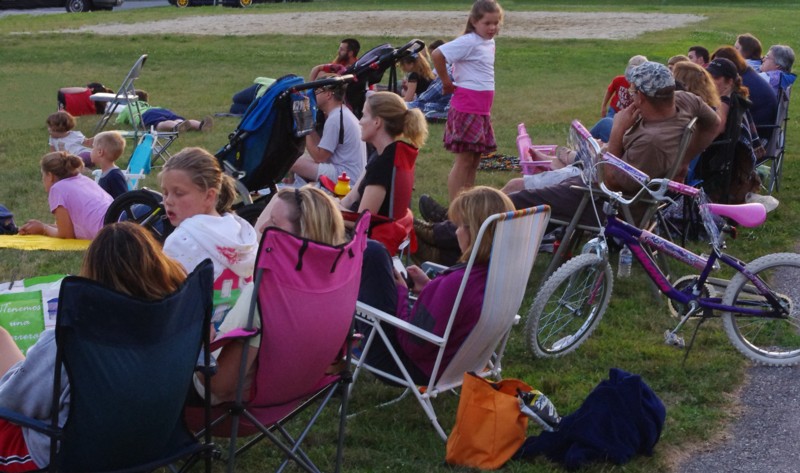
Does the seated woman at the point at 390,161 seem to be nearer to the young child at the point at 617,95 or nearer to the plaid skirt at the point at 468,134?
the plaid skirt at the point at 468,134

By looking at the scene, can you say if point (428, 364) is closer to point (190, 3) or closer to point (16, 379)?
point (16, 379)

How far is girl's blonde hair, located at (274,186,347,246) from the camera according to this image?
391 centimetres

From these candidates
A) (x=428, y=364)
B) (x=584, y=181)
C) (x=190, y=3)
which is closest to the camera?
(x=428, y=364)

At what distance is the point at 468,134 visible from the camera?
823 cm

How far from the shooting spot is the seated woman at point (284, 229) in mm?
3691

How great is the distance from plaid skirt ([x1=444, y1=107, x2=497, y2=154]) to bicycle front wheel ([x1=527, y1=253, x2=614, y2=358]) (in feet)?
9.03

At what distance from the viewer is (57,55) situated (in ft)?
67.2

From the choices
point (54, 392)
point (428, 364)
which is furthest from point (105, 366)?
point (428, 364)

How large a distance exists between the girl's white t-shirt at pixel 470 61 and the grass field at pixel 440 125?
3.82 feet

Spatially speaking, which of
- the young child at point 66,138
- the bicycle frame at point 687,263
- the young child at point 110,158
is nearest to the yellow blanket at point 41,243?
the young child at point 110,158

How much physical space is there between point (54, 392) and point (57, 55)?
18694mm

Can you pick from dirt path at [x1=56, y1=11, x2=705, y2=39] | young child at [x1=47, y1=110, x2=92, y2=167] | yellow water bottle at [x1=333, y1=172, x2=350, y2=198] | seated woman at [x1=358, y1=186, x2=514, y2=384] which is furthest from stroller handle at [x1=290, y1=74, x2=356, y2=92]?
dirt path at [x1=56, y1=11, x2=705, y2=39]

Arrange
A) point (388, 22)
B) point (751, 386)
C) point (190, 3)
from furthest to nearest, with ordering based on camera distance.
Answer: point (190, 3) → point (388, 22) → point (751, 386)

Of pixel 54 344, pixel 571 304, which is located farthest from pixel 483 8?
pixel 54 344
